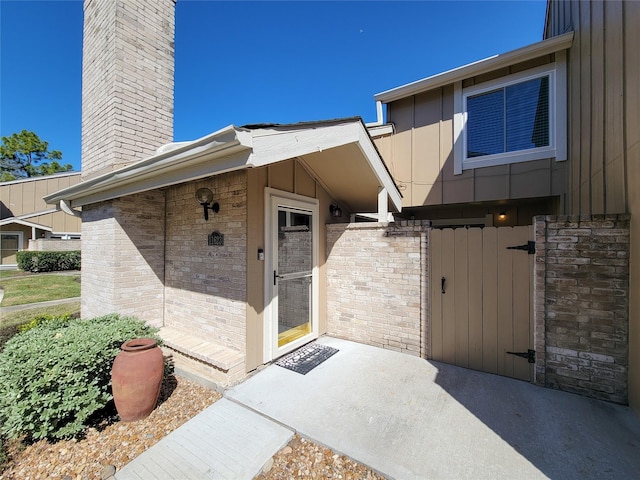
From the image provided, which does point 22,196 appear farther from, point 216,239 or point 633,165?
point 633,165

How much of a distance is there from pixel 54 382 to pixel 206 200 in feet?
8.11

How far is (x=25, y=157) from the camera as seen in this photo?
30656 millimetres

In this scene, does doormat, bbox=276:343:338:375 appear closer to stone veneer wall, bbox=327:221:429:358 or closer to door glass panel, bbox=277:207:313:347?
door glass panel, bbox=277:207:313:347

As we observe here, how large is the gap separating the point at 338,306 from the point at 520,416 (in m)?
2.91

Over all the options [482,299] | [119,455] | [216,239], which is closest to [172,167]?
[216,239]

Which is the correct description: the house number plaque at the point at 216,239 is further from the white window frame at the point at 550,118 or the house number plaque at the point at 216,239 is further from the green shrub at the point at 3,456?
the white window frame at the point at 550,118

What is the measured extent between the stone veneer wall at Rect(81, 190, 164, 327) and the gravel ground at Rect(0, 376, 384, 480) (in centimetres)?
185

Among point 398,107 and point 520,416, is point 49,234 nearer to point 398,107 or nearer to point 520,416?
point 398,107

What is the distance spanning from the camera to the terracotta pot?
290cm

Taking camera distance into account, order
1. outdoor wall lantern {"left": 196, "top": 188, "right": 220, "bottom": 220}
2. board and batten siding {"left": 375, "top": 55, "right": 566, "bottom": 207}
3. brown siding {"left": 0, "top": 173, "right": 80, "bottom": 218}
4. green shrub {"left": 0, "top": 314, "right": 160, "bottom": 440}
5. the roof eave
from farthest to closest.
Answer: brown siding {"left": 0, "top": 173, "right": 80, "bottom": 218}
board and batten siding {"left": 375, "top": 55, "right": 566, "bottom": 207}
outdoor wall lantern {"left": 196, "top": 188, "right": 220, "bottom": 220}
green shrub {"left": 0, "top": 314, "right": 160, "bottom": 440}
the roof eave

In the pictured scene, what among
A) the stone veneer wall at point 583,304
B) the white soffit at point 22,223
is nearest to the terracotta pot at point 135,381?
the stone veneer wall at point 583,304

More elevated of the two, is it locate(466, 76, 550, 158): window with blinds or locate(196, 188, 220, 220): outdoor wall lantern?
locate(466, 76, 550, 158): window with blinds

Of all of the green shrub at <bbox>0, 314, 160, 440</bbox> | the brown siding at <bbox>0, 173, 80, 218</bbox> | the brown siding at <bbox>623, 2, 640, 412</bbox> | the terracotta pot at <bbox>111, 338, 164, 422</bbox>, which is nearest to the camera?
the green shrub at <bbox>0, 314, 160, 440</bbox>

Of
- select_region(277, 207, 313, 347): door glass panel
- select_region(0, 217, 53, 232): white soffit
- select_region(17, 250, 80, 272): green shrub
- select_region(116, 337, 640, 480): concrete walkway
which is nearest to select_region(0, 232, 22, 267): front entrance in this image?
select_region(0, 217, 53, 232): white soffit
